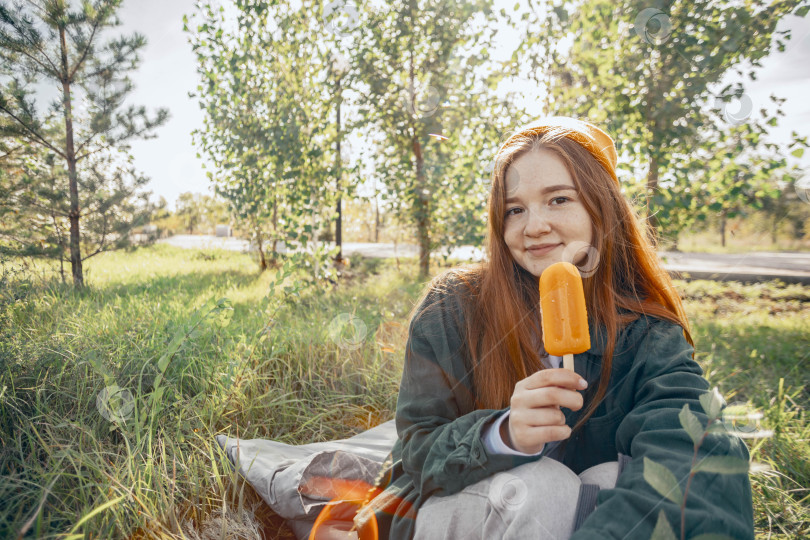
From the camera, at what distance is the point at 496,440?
1216mm

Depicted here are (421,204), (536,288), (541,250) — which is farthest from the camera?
(421,204)

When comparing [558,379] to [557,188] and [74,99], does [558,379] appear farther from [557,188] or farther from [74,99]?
[74,99]

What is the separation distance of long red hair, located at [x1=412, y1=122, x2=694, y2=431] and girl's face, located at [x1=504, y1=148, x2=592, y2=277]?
36 mm

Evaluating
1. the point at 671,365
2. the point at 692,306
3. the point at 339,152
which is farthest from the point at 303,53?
the point at 692,306

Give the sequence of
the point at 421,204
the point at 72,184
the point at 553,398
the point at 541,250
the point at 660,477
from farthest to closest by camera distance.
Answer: the point at 421,204, the point at 72,184, the point at 541,250, the point at 553,398, the point at 660,477

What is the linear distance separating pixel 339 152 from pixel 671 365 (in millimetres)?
4314

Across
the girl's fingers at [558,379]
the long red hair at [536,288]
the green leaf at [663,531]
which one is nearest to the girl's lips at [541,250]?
the long red hair at [536,288]

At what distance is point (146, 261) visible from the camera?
6.46 meters

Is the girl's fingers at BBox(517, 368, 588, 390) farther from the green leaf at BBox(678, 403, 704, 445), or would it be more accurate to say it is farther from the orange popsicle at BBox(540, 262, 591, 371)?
the green leaf at BBox(678, 403, 704, 445)

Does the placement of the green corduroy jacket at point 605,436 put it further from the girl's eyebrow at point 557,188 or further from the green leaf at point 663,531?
the girl's eyebrow at point 557,188

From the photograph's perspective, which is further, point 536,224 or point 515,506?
point 536,224

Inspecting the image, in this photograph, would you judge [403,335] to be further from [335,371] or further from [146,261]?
[146,261]

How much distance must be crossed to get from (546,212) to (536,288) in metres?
0.29

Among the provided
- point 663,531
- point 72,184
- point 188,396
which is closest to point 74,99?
point 72,184
